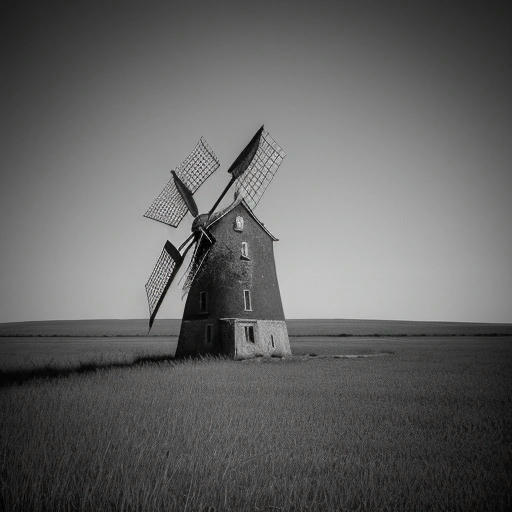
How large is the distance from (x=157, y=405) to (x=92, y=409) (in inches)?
59.9

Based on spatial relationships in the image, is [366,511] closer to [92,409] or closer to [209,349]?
[92,409]

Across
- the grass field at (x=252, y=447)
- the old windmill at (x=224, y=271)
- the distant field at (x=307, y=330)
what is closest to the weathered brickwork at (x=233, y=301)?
the old windmill at (x=224, y=271)

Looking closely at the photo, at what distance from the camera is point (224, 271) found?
22562 millimetres

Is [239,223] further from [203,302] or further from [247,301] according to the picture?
[203,302]

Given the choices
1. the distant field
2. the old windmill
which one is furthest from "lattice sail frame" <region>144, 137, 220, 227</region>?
the distant field

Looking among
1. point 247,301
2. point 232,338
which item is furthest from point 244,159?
point 232,338

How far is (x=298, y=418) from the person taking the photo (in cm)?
814

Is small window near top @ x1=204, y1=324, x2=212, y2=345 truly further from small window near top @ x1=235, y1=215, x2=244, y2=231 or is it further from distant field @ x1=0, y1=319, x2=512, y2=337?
distant field @ x1=0, y1=319, x2=512, y2=337

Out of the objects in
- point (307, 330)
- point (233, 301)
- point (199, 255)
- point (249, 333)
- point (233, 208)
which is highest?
point (233, 208)

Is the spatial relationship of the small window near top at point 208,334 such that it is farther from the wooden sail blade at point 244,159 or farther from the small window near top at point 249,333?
the wooden sail blade at point 244,159

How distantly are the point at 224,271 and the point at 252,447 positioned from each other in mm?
16467

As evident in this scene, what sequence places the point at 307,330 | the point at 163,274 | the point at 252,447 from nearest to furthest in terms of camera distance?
the point at 252,447 < the point at 163,274 < the point at 307,330

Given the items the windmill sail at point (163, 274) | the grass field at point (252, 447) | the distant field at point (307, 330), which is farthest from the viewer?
the distant field at point (307, 330)

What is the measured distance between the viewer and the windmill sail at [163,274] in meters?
20.4
